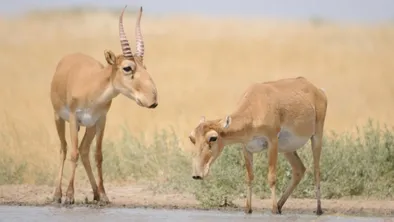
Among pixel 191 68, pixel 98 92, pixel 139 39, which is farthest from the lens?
pixel 191 68

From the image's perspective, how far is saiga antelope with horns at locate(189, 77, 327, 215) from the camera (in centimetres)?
1517

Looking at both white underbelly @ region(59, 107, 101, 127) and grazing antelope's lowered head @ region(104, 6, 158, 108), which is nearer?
grazing antelope's lowered head @ region(104, 6, 158, 108)

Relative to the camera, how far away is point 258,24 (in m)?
62.3

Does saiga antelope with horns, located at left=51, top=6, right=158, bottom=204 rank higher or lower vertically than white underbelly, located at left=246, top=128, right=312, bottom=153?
higher

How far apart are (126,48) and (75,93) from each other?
3.44 ft

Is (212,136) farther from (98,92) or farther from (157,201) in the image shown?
(157,201)

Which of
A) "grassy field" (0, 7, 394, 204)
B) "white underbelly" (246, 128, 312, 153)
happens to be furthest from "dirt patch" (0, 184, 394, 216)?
"white underbelly" (246, 128, 312, 153)

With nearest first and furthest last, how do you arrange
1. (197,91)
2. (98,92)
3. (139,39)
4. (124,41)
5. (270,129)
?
(270,129)
(124,41)
(139,39)
(98,92)
(197,91)

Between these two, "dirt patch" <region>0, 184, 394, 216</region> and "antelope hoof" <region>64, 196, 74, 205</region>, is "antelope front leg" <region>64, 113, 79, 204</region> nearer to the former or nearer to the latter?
"antelope hoof" <region>64, 196, 74, 205</region>

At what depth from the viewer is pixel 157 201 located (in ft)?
57.0

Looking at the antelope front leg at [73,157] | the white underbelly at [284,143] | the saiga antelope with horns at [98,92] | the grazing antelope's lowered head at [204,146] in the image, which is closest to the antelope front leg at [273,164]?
the white underbelly at [284,143]

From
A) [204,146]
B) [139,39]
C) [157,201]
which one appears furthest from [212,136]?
[157,201]

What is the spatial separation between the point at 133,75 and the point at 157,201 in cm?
199

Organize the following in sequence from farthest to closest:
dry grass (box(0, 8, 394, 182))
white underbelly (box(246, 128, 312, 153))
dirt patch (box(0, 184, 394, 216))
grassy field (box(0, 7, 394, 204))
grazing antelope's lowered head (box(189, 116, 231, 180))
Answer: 1. dry grass (box(0, 8, 394, 182))
2. grassy field (box(0, 7, 394, 204))
3. dirt patch (box(0, 184, 394, 216))
4. white underbelly (box(246, 128, 312, 153))
5. grazing antelope's lowered head (box(189, 116, 231, 180))
